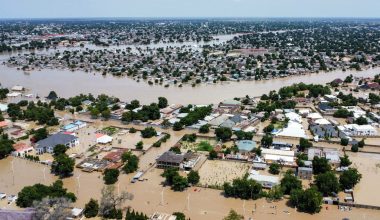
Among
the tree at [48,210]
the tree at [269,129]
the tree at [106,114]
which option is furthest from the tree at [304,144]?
the tree at [106,114]

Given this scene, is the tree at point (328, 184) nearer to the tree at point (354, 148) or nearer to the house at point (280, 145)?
the house at point (280, 145)

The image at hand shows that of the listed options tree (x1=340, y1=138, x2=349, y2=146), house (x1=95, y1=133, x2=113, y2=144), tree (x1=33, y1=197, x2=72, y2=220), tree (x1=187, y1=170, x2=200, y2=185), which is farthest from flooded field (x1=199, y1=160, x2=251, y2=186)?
house (x1=95, y1=133, x2=113, y2=144)

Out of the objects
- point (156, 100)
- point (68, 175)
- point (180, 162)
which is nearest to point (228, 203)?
point (180, 162)

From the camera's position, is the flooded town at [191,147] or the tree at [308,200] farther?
the flooded town at [191,147]

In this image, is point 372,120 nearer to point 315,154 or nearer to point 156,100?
point 315,154

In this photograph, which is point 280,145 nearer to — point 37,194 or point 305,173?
point 305,173

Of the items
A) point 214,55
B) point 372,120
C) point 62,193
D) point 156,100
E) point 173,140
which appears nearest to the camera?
point 62,193
